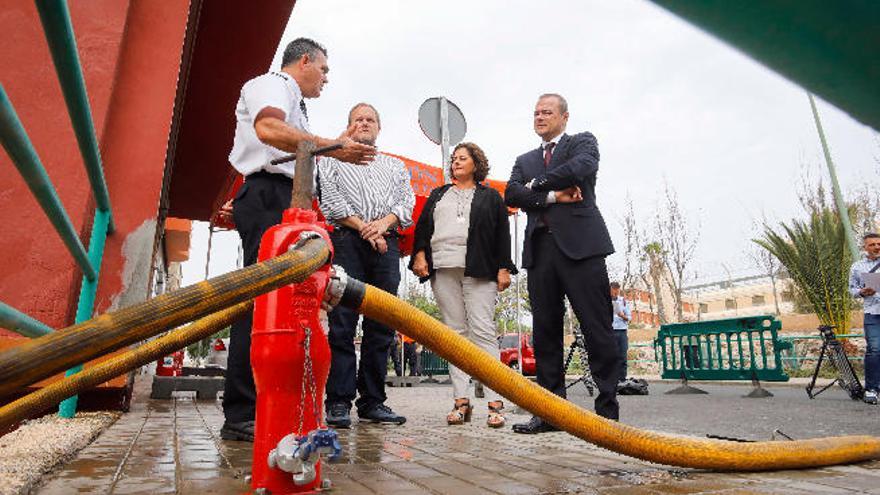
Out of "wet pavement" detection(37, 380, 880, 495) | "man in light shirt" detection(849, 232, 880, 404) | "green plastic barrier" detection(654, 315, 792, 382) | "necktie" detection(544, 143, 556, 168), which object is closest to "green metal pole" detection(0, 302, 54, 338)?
"wet pavement" detection(37, 380, 880, 495)

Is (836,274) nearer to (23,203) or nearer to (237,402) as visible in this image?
(237,402)

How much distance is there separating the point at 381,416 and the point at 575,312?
1288 mm

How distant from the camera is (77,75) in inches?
57.8

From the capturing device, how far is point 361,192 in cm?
365

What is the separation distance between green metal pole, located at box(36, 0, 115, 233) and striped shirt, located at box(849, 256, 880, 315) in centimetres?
698

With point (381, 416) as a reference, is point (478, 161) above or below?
above

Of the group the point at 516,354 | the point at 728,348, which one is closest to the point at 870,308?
the point at 728,348

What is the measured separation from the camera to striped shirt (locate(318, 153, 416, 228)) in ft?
11.5

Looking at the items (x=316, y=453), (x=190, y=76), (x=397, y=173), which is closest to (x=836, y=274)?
(x=397, y=173)

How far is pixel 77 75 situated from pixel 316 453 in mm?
1134

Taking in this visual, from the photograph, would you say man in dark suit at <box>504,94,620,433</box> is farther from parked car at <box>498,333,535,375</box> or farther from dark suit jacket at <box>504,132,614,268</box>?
parked car at <box>498,333,535,375</box>

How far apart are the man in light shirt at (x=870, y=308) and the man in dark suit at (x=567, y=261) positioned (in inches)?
167

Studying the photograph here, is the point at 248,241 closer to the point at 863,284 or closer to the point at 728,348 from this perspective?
the point at 863,284

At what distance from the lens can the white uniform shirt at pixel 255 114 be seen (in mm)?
2475
